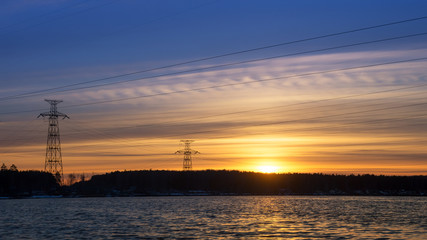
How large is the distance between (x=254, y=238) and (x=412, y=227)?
26.4 metres

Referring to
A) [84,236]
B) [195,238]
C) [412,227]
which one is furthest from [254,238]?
[412,227]

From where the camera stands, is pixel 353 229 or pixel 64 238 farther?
pixel 353 229

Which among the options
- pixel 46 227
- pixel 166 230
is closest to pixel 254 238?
pixel 166 230

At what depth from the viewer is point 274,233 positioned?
64.1 meters

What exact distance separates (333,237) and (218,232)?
13.3m

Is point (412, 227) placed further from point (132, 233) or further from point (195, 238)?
point (132, 233)

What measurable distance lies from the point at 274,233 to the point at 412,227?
21.2m

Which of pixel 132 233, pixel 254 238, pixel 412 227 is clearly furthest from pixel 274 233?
pixel 412 227

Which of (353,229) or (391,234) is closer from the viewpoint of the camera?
(391,234)

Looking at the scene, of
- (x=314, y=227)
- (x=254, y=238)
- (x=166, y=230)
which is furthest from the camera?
(x=314, y=227)

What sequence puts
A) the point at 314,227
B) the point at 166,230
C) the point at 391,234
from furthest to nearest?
the point at 314,227 → the point at 166,230 → the point at 391,234

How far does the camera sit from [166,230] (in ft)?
224

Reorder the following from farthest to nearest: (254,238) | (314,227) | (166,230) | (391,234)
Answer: (314,227) → (166,230) → (391,234) → (254,238)

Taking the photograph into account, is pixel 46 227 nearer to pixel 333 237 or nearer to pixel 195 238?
pixel 195 238
